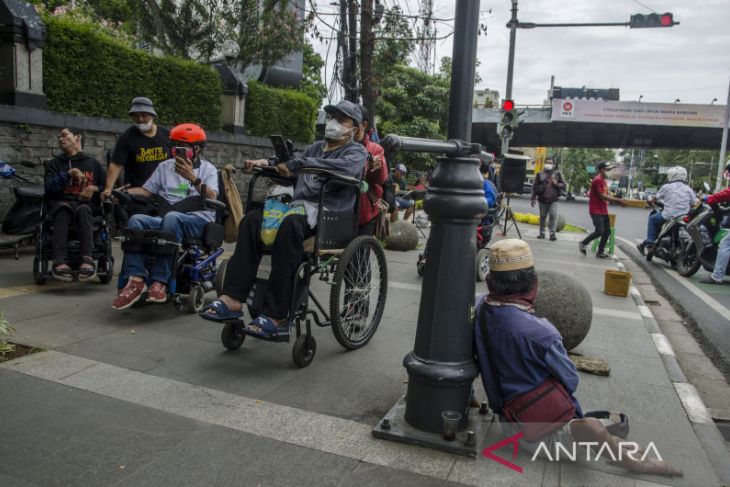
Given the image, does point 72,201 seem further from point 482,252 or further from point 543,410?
point 543,410

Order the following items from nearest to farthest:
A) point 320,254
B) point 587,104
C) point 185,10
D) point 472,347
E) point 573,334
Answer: point 472,347
point 320,254
point 573,334
point 185,10
point 587,104

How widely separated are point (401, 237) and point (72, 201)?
19.8ft

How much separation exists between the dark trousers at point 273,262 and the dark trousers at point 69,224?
2.43 metres

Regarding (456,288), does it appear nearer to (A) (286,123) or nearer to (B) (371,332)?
(B) (371,332)

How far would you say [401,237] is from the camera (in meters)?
10.8

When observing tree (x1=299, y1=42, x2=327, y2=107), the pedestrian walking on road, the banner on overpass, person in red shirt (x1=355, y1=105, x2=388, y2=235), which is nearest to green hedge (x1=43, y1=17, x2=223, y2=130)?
person in red shirt (x1=355, y1=105, x2=388, y2=235)

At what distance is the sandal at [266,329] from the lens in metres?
3.84

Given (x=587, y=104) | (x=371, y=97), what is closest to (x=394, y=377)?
(x=371, y=97)

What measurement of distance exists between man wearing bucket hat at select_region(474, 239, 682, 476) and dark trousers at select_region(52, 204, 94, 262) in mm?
4261

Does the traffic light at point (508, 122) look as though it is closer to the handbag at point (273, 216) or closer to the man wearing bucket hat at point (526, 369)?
the handbag at point (273, 216)

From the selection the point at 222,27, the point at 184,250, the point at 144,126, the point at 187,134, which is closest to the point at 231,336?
the point at 184,250

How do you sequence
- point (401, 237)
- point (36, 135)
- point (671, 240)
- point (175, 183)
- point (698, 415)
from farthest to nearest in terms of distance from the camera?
point (671, 240), point (401, 237), point (36, 135), point (175, 183), point (698, 415)

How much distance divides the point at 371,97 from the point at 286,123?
4.55 metres

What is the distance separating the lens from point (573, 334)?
15.5 feet
